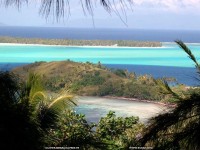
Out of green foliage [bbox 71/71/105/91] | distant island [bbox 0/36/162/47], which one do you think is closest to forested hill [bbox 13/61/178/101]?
green foliage [bbox 71/71/105/91]

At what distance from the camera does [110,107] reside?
79.5 feet

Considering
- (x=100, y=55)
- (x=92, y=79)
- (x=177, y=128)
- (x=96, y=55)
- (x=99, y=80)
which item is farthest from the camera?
(x=100, y=55)

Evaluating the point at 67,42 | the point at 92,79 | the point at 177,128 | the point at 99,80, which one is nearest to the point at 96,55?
the point at 67,42

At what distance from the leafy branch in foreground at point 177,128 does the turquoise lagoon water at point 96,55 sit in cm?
4792

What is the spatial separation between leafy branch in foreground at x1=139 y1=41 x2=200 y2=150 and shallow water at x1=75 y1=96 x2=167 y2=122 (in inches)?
716

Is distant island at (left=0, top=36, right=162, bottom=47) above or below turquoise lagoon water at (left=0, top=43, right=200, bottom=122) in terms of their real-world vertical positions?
above

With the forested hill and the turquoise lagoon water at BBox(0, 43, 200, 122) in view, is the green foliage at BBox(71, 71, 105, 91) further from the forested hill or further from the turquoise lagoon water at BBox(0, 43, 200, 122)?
the turquoise lagoon water at BBox(0, 43, 200, 122)

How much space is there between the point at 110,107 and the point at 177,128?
22484 mm

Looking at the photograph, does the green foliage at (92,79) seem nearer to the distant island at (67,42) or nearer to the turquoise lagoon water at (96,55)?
the turquoise lagoon water at (96,55)

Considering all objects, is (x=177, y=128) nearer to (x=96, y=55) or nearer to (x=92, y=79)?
(x=92, y=79)

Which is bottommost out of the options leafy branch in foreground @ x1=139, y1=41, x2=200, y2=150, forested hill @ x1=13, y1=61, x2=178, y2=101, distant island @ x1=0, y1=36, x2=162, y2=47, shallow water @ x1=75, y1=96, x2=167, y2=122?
shallow water @ x1=75, y1=96, x2=167, y2=122

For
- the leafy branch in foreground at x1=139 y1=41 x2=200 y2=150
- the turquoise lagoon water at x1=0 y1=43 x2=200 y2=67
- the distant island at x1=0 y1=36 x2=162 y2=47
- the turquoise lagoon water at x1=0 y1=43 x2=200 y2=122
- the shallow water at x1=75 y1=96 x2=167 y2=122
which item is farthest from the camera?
the distant island at x1=0 y1=36 x2=162 y2=47

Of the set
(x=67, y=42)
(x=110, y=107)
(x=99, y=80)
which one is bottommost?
(x=110, y=107)

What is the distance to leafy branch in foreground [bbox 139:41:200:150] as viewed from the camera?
1.67m
